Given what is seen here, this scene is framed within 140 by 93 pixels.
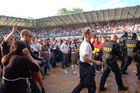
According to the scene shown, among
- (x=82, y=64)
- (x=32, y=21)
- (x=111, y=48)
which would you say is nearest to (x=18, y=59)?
Result: (x=82, y=64)

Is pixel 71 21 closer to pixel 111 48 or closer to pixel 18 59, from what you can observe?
pixel 111 48

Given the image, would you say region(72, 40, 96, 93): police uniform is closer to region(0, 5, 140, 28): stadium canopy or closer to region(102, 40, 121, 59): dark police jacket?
region(102, 40, 121, 59): dark police jacket

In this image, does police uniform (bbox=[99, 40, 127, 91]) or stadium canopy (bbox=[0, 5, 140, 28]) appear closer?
police uniform (bbox=[99, 40, 127, 91])

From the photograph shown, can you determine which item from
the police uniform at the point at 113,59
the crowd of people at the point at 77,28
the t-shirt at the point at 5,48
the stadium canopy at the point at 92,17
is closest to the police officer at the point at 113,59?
the police uniform at the point at 113,59

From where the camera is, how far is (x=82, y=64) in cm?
277

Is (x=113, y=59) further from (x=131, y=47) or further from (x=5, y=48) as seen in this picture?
(x=5, y=48)

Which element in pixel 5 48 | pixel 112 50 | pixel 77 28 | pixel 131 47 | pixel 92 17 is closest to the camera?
pixel 5 48

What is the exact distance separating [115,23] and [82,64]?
22.7 metres

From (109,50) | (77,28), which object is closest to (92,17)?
(77,28)

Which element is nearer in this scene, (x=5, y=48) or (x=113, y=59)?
(x=5, y=48)

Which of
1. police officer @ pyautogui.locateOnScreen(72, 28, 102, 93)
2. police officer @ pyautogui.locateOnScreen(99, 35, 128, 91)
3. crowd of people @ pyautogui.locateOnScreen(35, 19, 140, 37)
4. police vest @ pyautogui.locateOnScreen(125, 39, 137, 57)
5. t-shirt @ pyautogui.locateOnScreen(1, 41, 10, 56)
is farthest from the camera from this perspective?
crowd of people @ pyautogui.locateOnScreen(35, 19, 140, 37)

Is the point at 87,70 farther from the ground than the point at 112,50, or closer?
closer

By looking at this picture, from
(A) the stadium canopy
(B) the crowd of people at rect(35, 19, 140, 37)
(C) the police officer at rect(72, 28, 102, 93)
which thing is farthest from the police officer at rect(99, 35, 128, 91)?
(B) the crowd of people at rect(35, 19, 140, 37)

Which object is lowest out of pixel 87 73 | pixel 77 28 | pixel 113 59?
pixel 87 73
